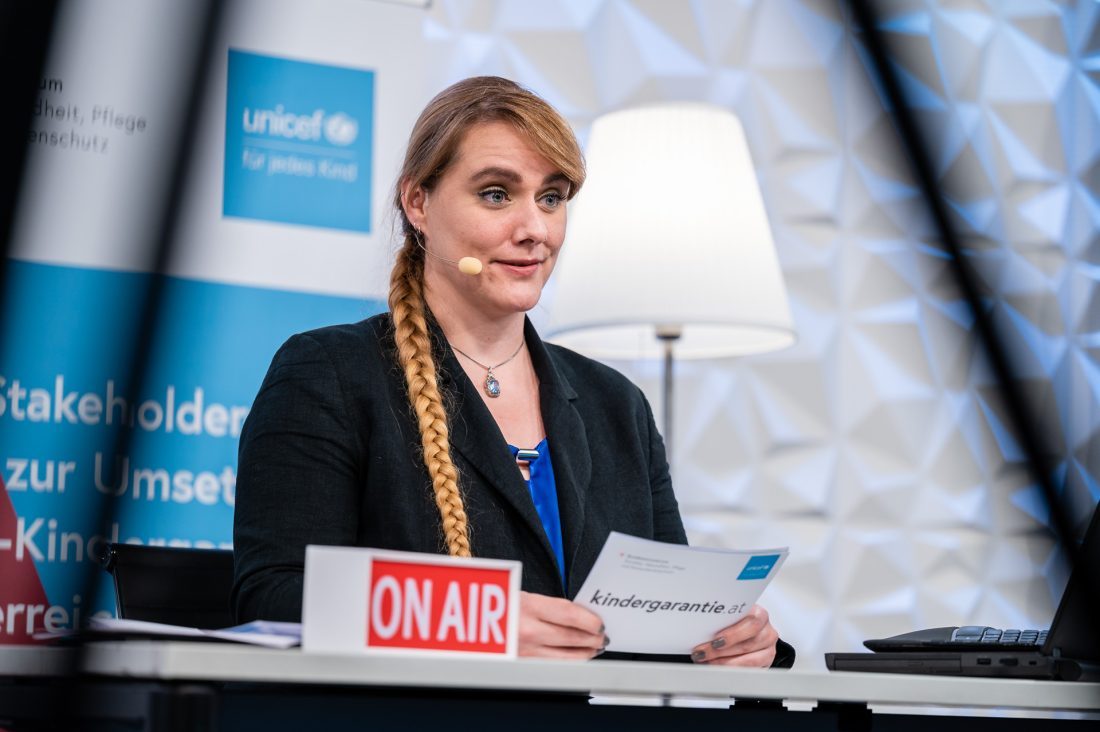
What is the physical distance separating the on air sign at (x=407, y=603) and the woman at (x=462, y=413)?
566 millimetres

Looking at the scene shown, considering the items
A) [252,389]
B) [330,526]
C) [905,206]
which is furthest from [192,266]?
[252,389]

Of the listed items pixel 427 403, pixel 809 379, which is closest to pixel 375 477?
pixel 427 403

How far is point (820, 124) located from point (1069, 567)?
3039 mm

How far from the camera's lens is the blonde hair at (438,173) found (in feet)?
5.26

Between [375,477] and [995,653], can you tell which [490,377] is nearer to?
[375,477]

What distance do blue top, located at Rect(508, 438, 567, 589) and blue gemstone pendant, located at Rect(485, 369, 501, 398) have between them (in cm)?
9

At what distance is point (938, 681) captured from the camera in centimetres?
102

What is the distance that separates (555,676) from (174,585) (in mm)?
912

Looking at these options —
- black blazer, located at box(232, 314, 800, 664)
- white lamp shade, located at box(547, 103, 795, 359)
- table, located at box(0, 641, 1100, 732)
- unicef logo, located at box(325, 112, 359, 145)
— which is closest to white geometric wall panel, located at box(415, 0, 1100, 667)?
unicef logo, located at box(325, 112, 359, 145)

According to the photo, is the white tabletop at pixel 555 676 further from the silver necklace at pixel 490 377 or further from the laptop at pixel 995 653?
the silver necklace at pixel 490 377

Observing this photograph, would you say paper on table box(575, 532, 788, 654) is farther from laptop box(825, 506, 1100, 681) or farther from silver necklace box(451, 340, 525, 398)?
silver necklace box(451, 340, 525, 398)

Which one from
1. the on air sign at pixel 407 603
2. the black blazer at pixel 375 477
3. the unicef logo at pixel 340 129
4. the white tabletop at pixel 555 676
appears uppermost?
the unicef logo at pixel 340 129

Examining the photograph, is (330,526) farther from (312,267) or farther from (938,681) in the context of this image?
(312,267)


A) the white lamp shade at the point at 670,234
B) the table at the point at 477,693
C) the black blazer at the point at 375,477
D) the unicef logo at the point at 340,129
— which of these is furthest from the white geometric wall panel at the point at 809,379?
the table at the point at 477,693
